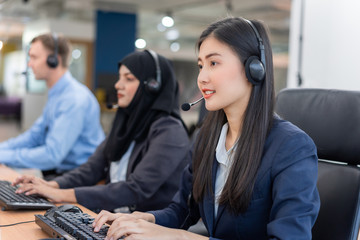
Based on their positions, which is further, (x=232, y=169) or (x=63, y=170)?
(x=63, y=170)

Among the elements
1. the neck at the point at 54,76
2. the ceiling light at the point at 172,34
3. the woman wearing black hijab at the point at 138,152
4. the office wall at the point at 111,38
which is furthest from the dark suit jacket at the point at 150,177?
the ceiling light at the point at 172,34

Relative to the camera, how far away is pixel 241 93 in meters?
1.19

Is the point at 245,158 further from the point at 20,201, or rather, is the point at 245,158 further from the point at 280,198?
the point at 20,201

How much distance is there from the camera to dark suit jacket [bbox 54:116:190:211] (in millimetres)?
1705

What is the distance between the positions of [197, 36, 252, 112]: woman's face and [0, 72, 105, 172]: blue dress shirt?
4.75ft

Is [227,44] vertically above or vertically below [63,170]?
above

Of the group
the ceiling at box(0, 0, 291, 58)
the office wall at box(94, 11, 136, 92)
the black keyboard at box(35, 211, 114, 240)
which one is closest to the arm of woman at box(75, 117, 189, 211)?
the black keyboard at box(35, 211, 114, 240)

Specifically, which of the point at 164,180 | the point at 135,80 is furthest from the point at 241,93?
the point at 135,80

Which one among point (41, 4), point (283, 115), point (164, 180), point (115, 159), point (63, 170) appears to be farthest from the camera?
point (41, 4)

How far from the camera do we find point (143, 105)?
1998mm

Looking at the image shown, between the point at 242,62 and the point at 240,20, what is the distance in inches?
5.0

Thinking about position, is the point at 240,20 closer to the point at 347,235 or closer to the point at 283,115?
the point at 283,115

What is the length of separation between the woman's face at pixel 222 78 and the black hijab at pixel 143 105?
770 millimetres

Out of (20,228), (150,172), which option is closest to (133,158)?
(150,172)
